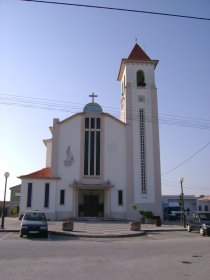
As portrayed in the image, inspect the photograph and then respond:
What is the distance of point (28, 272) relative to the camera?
8805 mm

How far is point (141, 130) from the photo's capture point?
4125cm

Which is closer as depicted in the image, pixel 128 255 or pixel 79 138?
pixel 128 255

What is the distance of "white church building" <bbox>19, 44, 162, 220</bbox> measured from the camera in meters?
38.2

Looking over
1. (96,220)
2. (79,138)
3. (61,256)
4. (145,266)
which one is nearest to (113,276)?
(145,266)

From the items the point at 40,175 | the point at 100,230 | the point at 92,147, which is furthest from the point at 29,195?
the point at 100,230

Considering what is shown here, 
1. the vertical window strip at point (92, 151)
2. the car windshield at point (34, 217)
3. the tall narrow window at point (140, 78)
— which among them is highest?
the tall narrow window at point (140, 78)

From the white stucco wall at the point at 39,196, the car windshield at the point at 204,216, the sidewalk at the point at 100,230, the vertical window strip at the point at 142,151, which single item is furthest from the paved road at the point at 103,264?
the vertical window strip at the point at 142,151

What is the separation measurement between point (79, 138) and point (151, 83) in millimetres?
11438

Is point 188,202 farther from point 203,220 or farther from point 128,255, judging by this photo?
point 128,255

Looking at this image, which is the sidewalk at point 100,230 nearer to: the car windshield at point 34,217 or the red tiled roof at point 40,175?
the car windshield at point 34,217

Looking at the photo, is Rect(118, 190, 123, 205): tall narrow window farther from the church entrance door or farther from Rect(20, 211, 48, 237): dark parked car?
Rect(20, 211, 48, 237): dark parked car

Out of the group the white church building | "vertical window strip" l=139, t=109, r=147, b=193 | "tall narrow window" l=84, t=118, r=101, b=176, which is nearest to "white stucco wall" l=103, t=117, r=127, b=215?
the white church building

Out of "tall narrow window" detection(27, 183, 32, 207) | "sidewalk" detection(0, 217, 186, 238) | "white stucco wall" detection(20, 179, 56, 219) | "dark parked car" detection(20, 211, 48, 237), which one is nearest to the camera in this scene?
"dark parked car" detection(20, 211, 48, 237)

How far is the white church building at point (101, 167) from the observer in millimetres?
38250
